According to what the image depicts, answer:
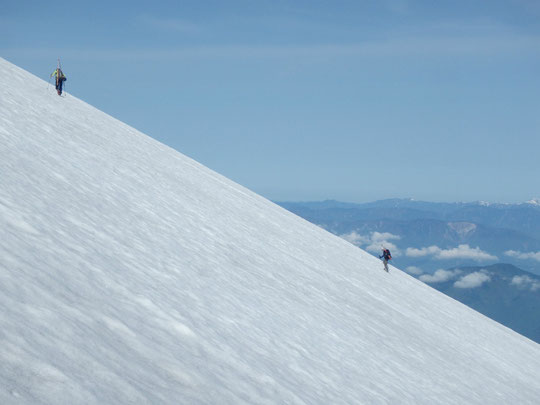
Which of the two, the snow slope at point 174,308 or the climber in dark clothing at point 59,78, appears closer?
the snow slope at point 174,308

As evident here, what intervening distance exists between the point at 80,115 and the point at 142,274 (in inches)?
577

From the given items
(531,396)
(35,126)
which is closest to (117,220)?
(35,126)

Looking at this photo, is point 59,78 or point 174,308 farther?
point 59,78

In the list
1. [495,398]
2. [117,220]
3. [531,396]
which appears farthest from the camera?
[531,396]

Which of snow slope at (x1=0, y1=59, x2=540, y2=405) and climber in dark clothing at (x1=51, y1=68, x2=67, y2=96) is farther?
climber in dark clothing at (x1=51, y1=68, x2=67, y2=96)

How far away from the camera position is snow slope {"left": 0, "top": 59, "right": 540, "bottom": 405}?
3814 mm

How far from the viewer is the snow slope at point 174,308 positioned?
3814 millimetres

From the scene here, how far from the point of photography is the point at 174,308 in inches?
229

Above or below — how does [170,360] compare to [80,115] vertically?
below

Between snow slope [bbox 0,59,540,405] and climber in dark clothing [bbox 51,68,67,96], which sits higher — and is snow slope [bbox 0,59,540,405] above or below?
below

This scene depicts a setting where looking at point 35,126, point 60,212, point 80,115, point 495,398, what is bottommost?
point 495,398

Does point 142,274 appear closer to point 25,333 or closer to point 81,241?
point 81,241

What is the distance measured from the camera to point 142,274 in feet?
21.1

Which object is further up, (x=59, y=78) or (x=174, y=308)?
(x=59, y=78)
